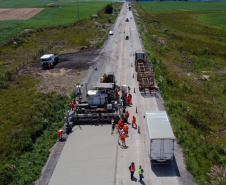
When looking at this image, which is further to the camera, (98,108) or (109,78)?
(109,78)

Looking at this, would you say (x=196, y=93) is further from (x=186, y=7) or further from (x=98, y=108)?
(x=186, y=7)

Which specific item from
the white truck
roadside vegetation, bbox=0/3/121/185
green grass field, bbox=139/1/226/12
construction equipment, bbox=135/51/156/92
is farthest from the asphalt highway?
green grass field, bbox=139/1/226/12

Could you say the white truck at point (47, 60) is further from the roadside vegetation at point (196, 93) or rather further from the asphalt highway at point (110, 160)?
the asphalt highway at point (110, 160)

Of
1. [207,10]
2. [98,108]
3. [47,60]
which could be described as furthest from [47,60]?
[207,10]

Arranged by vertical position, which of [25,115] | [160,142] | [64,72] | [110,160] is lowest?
[110,160]

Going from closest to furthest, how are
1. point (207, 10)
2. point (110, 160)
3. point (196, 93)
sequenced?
1. point (110, 160)
2. point (196, 93)
3. point (207, 10)

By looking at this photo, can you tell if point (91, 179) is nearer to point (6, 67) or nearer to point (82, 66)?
→ point (82, 66)

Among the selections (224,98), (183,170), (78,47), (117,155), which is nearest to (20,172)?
(117,155)

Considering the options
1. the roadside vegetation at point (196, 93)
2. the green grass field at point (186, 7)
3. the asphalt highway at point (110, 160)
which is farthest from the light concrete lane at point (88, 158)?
the green grass field at point (186, 7)
